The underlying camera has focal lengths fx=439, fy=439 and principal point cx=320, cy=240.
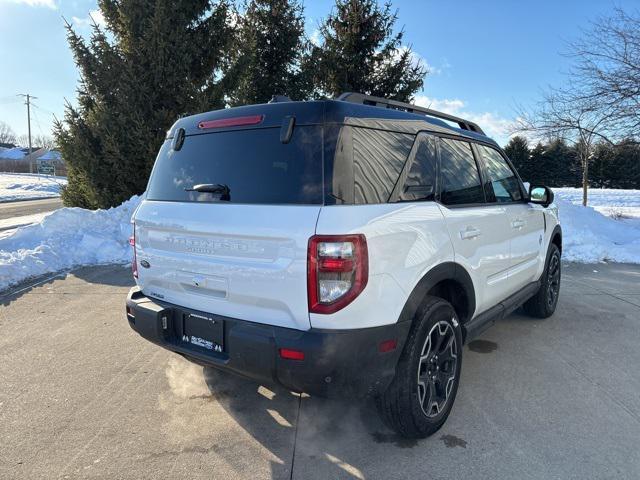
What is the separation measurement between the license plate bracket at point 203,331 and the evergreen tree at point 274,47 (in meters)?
12.2

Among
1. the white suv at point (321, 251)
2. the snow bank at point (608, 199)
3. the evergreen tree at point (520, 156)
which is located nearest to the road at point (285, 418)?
the white suv at point (321, 251)

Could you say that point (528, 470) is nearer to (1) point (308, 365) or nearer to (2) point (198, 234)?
(1) point (308, 365)

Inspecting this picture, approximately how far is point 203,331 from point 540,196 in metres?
3.47

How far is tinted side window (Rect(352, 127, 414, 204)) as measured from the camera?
2307 mm

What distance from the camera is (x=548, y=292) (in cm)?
493

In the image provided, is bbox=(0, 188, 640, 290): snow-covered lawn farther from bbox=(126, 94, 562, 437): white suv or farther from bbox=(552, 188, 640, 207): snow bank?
bbox=(552, 188, 640, 207): snow bank

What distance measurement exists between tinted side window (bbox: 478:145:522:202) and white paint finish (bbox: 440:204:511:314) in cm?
18

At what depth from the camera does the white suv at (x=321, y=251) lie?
2.16 meters

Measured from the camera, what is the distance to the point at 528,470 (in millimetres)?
2406

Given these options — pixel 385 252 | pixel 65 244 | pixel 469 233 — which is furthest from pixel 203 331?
pixel 65 244

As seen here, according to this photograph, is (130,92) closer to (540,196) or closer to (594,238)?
(540,196)

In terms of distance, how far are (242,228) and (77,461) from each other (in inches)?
63.8

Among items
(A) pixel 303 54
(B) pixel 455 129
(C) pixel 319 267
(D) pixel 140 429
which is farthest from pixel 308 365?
(A) pixel 303 54

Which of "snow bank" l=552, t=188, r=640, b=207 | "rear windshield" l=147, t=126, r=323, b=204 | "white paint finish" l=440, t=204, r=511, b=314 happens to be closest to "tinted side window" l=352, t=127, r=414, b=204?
"rear windshield" l=147, t=126, r=323, b=204
